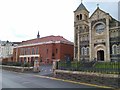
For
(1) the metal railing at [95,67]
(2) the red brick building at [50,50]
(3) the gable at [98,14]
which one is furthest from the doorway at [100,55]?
(1) the metal railing at [95,67]

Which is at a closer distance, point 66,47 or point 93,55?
point 93,55

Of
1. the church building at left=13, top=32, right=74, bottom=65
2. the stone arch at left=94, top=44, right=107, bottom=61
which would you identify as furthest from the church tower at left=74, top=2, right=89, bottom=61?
the church building at left=13, top=32, right=74, bottom=65

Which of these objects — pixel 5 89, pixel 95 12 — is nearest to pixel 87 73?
pixel 5 89

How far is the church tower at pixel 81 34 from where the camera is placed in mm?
48375

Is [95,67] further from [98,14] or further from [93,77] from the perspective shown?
[98,14]

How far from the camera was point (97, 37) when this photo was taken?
151 feet

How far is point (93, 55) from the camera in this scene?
46000mm

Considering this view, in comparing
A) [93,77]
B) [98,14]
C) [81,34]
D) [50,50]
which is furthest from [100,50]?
[93,77]

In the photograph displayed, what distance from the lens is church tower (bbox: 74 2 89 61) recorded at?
48.4 metres

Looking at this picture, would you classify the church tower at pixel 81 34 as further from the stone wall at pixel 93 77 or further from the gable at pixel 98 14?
the stone wall at pixel 93 77

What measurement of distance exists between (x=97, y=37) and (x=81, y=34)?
211 inches

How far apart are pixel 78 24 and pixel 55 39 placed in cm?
815

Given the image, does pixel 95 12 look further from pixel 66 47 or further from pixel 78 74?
pixel 78 74

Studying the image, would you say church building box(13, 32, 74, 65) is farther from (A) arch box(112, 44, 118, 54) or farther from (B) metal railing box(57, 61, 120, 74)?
(B) metal railing box(57, 61, 120, 74)
